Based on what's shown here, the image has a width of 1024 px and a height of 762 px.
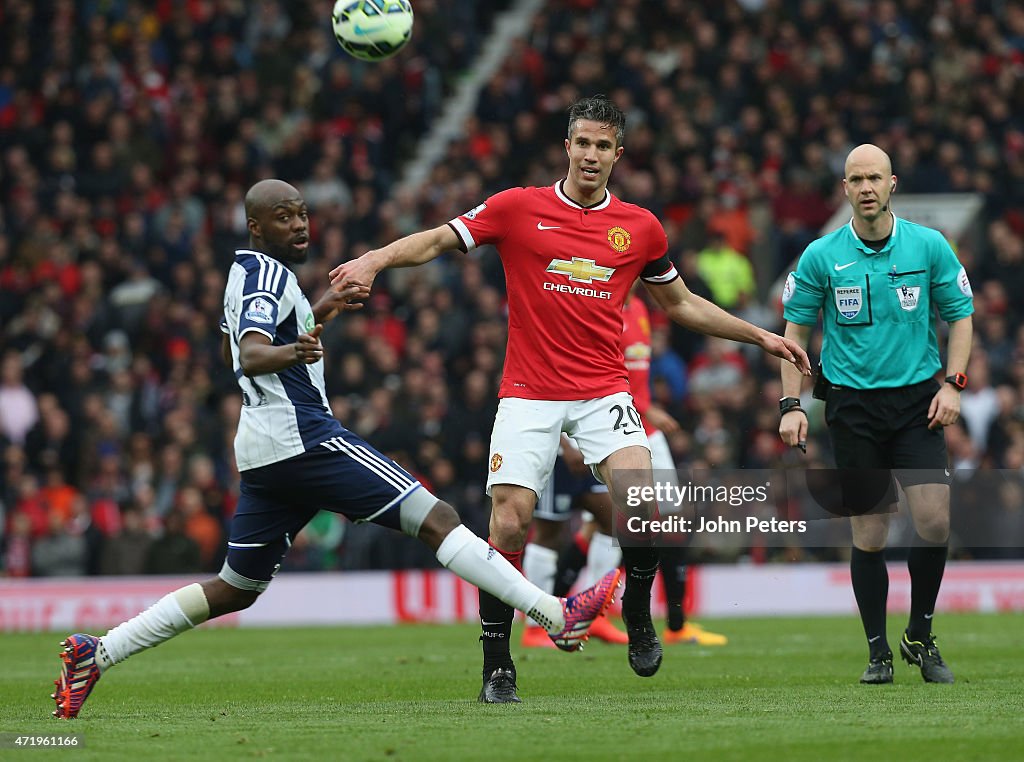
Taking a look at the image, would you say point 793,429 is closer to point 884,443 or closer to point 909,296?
point 884,443

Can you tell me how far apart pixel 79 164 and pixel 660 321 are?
8236 mm

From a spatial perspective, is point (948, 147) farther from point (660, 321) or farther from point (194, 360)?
point (194, 360)

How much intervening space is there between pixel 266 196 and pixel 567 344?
1.63 meters

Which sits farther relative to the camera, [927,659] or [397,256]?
[927,659]

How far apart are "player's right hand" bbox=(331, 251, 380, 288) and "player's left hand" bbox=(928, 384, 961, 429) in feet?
9.97

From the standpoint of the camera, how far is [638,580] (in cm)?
827

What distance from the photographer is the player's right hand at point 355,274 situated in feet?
24.1

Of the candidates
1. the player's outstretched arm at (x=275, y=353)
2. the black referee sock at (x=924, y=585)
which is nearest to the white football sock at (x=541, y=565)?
the black referee sock at (x=924, y=585)

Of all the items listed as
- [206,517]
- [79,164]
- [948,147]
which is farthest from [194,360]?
[948,147]

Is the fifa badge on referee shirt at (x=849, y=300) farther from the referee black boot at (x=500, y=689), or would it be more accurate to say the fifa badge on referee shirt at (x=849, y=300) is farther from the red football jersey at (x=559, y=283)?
the referee black boot at (x=500, y=689)

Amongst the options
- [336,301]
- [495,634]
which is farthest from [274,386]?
[495,634]

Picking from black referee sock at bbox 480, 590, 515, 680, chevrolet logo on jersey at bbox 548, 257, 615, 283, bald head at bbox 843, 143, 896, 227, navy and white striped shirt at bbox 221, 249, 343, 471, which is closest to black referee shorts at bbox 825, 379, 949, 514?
bald head at bbox 843, 143, 896, 227

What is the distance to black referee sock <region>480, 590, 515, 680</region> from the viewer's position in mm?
7934

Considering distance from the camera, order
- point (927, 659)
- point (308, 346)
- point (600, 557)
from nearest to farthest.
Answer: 1. point (308, 346)
2. point (927, 659)
3. point (600, 557)
